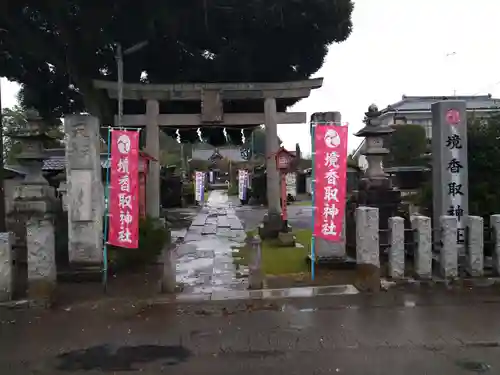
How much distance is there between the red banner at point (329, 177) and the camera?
965 centimetres

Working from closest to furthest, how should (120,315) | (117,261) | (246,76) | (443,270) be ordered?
(120,315) < (443,270) < (117,261) < (246,76)

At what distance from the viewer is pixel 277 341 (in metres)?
6.39

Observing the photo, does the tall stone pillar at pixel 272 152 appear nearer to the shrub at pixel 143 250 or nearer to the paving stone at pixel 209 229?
the paving stone at pixel 209 229

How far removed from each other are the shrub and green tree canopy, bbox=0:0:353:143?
676 centimetres

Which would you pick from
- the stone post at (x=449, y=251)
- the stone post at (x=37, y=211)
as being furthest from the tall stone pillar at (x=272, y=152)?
the stone post at (x=449, y=251)

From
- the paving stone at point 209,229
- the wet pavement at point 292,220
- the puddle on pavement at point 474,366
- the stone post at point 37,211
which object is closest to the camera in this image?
the puddle on pavement at point 474,366

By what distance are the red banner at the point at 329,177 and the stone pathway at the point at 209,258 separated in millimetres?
1948

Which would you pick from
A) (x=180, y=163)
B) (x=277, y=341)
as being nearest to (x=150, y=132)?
(x=277, y=341)

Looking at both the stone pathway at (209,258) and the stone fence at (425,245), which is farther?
the stone pathway at (209,258)

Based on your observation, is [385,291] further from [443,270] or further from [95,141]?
[95,141]

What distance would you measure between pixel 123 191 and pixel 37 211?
289 centimetres

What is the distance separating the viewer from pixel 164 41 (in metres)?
18.2

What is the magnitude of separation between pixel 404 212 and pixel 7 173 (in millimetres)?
12457

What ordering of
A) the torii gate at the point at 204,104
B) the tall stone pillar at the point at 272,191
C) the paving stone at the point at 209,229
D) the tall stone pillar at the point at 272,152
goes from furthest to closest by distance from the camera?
the paving stone at the point at 209,229 → the tall stone pillar at the point at 272,191 → the tall stone pillar at the point at 272,152 → the torii gate at the point at 204,104
